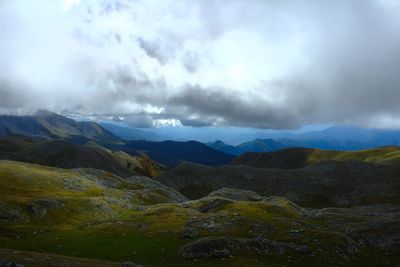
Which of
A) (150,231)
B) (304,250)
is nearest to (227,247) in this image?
(304,250)

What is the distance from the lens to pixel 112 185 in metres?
141

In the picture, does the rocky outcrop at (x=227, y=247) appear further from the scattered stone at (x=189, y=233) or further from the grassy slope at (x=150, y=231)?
the scattered stone at (x=189, y=233)

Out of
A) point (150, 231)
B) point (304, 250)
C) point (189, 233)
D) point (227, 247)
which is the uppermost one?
point (227, 247)

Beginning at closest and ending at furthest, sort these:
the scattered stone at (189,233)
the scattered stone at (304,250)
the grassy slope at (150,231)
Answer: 1. the grassy slope at (150,231)
2. the scattered stone at (304,250)
3. the scattered stone at (189,233)

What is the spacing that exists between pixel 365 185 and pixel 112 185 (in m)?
111

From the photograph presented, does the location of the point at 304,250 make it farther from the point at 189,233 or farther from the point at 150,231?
the point at 150,231

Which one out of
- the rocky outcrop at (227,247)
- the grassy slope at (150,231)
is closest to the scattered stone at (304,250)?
the grassy slope at (150,231)

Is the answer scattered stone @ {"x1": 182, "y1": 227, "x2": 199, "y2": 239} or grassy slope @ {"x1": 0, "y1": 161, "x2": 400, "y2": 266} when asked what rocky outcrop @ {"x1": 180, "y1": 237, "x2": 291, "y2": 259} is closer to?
grassy slope @ {"x1": 0, "y1": 161, "x2": 400, "y2": 266}

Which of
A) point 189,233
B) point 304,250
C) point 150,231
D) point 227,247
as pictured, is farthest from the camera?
point 150,231

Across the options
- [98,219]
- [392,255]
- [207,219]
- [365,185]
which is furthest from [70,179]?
[365,185]

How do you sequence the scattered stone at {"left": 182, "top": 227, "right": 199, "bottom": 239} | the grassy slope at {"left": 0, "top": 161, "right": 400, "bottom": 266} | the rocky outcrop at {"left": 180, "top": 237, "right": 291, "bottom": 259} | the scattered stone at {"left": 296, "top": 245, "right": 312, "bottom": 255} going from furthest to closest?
1. the scattered stone at {"left": 182, "top": 227, "right": 199, "bottom": 239}
2. the scattered stone at {"left": 296, "top": 245, "right": 312, "bottom": 255}
3. the rocky outcrop at {"left": 180, "top": 237, "right": 291, "bottom": 259}
4. the grassy slope at {"left": 0, "top": 161, "right": 400, "bottom": 266}

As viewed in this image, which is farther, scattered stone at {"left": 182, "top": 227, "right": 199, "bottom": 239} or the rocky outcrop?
scattered stone at {"left": 182, "top": 227, "right": 199, "bottom": 239}

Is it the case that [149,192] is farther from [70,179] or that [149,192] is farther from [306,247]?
[306,247]

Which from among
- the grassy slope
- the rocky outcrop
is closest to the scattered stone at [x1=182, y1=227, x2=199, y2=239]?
the grassy slope
